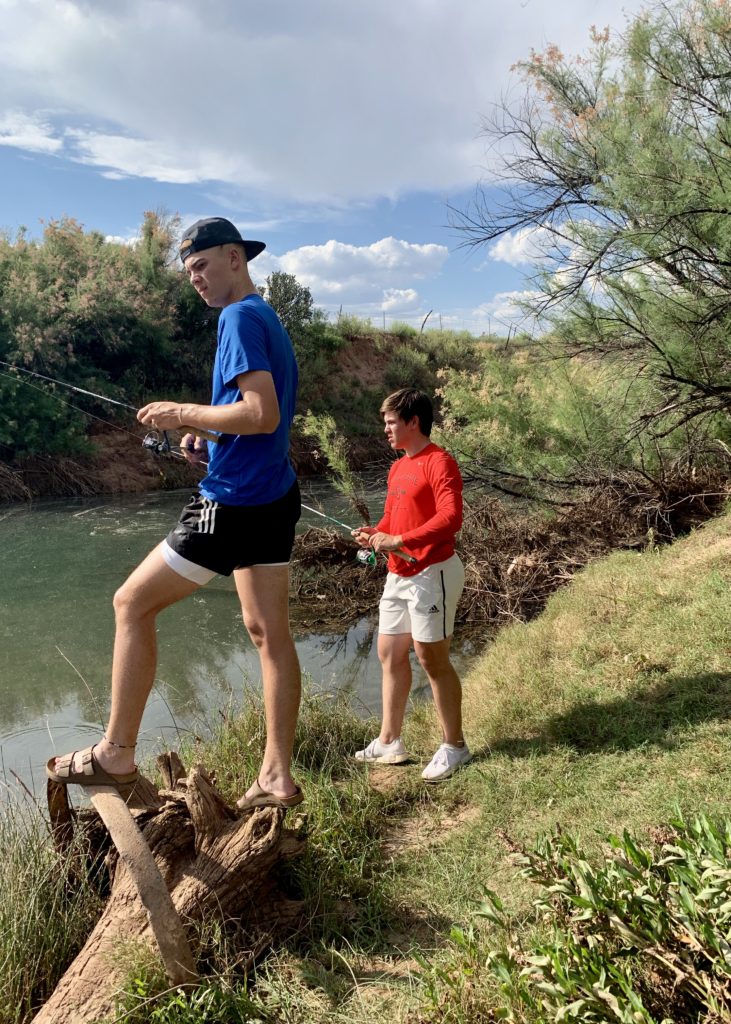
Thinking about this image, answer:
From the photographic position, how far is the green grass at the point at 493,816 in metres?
2.25

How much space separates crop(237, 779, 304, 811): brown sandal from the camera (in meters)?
3.03

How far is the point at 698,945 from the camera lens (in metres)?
1.79

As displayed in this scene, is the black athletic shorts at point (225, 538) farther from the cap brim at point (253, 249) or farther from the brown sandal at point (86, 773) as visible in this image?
the cap brim at point (253, 249)

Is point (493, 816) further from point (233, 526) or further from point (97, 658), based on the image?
point (97, 658)

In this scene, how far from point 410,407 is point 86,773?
2.36m

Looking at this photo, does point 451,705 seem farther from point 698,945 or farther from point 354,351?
point 354,351

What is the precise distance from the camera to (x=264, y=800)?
10.0ft

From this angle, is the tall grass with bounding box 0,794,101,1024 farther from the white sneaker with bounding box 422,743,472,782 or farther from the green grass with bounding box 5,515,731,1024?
the white sneaker with bounding box 422,743,472,782

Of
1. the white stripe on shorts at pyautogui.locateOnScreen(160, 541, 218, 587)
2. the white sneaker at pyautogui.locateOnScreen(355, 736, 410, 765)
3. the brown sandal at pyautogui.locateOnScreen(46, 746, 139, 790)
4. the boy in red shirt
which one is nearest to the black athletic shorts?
the white stripe on shorts at pyautogui.locateOnScreen(160, 541, 218, 587)

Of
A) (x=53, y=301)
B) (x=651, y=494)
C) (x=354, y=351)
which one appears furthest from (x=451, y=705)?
(x=354, y=351)

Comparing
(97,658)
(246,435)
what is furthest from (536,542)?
(246,435)

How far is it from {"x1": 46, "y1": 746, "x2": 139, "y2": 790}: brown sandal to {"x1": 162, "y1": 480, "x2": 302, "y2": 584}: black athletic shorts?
0.75 metres

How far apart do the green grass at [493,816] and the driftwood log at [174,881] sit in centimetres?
10

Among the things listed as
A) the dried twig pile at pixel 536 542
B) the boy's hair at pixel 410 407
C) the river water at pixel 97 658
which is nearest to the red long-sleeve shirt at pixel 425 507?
the boy's hair at pixel 410 407
